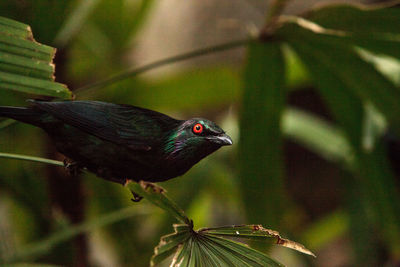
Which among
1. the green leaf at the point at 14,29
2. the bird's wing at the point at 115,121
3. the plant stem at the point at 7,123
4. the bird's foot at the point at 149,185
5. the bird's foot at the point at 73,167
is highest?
the green leaf at the point at 14,29

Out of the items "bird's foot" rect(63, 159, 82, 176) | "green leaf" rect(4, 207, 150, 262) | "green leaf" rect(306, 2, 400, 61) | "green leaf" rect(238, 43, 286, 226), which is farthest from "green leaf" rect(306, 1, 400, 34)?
"bird's foot" rect(63, 159, 82, 176)

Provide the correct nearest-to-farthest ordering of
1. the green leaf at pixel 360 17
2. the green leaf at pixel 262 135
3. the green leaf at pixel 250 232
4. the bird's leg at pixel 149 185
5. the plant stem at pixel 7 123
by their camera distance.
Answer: the bird's leg at pixel 149 185
the green leaf at pixel 250 232
the plant stem at pixel 7 123
the green leaf at pixel 360 17
the green leaf at pixel 262 135

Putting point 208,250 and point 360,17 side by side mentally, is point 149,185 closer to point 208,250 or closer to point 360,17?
point 208,250

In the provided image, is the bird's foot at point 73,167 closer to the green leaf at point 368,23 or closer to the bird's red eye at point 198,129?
the bird's red eye at point 198,129

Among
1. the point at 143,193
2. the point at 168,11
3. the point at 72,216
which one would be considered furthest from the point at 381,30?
the point at 168,11

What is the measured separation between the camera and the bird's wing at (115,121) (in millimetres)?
679

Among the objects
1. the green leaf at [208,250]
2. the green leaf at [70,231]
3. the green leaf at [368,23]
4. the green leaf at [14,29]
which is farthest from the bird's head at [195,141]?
the green leaf at [70,231]

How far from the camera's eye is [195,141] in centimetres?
67

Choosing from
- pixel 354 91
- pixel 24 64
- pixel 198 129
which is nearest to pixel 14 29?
pixel 24 64

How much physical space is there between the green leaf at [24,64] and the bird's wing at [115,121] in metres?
0.09

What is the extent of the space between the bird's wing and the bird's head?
0.09 feet

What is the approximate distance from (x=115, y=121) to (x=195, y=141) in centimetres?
11

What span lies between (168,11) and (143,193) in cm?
407

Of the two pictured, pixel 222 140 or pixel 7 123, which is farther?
pixel 7 123
